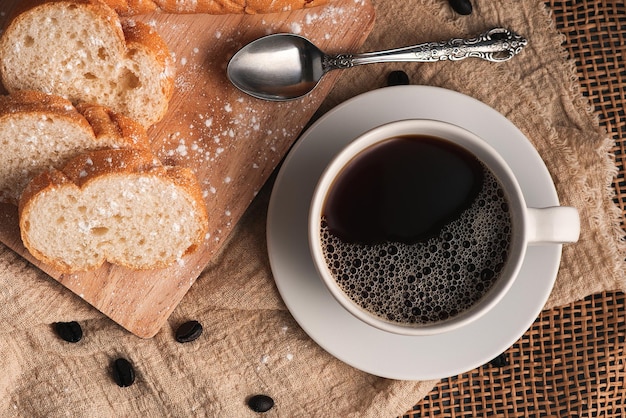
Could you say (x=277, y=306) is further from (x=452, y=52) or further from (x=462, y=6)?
(x=462, y=6)

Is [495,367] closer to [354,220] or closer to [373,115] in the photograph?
[354,220]

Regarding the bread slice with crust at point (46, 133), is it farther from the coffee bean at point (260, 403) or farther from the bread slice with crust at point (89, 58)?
the coffee bean at point (260, 403)

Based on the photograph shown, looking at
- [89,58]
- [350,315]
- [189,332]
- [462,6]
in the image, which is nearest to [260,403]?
[189,332]

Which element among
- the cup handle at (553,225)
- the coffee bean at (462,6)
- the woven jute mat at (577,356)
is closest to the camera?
the cup handle at (553,225)

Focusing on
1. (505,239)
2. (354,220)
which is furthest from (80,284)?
(505,239)

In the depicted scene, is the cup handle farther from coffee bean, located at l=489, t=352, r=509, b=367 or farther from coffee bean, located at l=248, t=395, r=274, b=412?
coffee bean, located at l=248, t=395, r=274, b=412

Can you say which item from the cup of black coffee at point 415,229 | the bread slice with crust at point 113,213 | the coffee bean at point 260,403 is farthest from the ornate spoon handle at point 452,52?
the coffee bean at point 260,403
